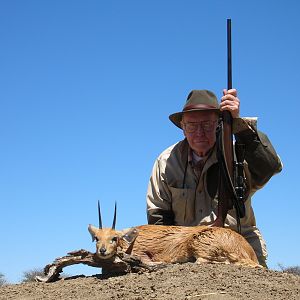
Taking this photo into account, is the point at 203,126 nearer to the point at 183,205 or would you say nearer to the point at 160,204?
the point at 183,205

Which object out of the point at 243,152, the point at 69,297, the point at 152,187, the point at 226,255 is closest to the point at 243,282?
the point at 226,255

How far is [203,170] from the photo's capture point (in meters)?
8.25

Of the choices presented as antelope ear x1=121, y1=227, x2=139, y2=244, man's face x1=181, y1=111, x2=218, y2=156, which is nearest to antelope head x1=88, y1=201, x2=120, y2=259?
antelope ear x1=121, y1=227, x2=139, y2=244

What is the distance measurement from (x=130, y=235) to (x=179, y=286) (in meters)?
1.38

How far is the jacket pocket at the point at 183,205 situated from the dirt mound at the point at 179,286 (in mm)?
1656

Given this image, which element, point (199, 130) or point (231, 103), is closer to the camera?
point (231, 103)

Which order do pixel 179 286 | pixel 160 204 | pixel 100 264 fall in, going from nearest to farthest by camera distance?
1. pixel 179 286
2. pixel 100 264
3. pixel 160 204

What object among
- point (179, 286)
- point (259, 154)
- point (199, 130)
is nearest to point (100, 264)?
point (179, 286)

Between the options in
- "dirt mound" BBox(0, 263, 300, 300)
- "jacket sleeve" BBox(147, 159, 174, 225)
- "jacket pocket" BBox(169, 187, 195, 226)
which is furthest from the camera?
"jacket sleeve" BBox(147, 159, 174, 225)

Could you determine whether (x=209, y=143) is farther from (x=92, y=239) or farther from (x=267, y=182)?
(x=92, y=239)

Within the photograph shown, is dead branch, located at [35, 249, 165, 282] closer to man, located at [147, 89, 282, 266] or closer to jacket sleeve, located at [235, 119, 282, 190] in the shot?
man, located at [147, 89, 282, 266]

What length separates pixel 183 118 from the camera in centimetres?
845

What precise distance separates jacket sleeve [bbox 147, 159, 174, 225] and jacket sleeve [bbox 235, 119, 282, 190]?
1113mm

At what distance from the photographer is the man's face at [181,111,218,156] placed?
8203mm
